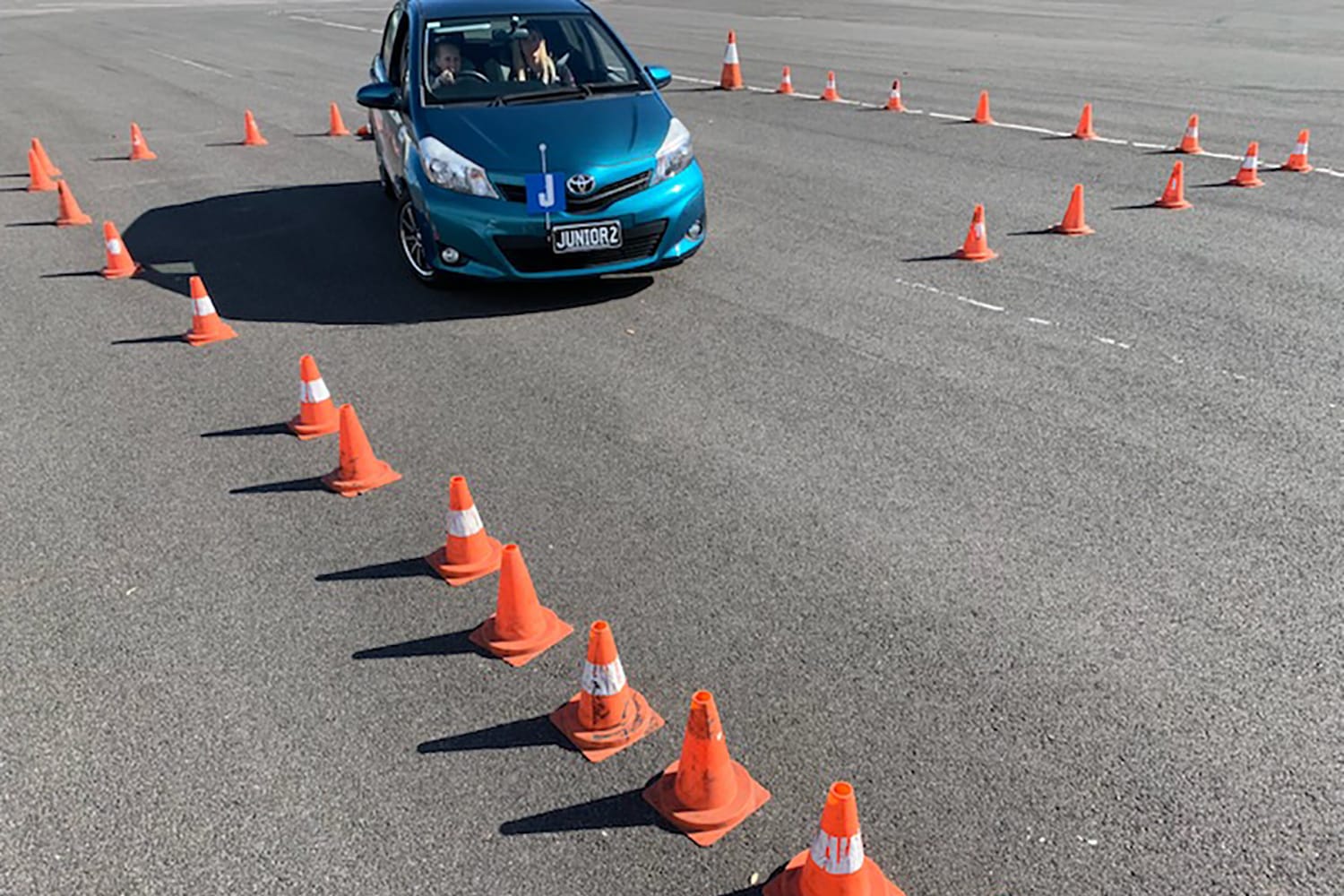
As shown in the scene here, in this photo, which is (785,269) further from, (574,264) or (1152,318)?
(1152,318)

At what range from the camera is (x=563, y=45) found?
8.87 m

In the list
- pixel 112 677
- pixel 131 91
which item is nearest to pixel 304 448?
pixel 112 677

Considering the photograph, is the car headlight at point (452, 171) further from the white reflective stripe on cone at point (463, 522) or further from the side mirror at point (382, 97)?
the white reflective stripe on cone at point (463, 522)

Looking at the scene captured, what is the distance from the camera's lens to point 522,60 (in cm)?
856

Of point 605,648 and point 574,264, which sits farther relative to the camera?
point 574,264

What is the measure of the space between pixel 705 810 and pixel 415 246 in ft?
19.7

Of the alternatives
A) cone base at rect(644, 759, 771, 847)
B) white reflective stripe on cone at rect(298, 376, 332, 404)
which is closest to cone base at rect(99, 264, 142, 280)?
white reflective stripe on cone at rect(298, 376, 332, 404)

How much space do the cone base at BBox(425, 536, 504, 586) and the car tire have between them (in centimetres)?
361

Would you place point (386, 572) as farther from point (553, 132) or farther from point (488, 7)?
point (488, 7)

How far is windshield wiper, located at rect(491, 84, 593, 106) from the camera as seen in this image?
8.19m

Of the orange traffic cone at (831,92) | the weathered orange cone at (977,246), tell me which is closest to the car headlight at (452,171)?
the weathered orange cone at (977,246)

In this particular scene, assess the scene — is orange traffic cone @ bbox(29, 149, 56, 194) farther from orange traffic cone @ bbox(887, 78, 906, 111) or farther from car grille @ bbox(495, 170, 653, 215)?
orange traffic cone @ bbox(887, 78, 906, 111)

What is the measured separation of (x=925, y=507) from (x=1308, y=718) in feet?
6.00

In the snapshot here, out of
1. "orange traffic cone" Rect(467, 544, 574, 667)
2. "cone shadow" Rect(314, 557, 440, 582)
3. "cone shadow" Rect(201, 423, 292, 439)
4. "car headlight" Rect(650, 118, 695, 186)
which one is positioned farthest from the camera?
"car headlight" Rect(650, 118, 695, 186)
